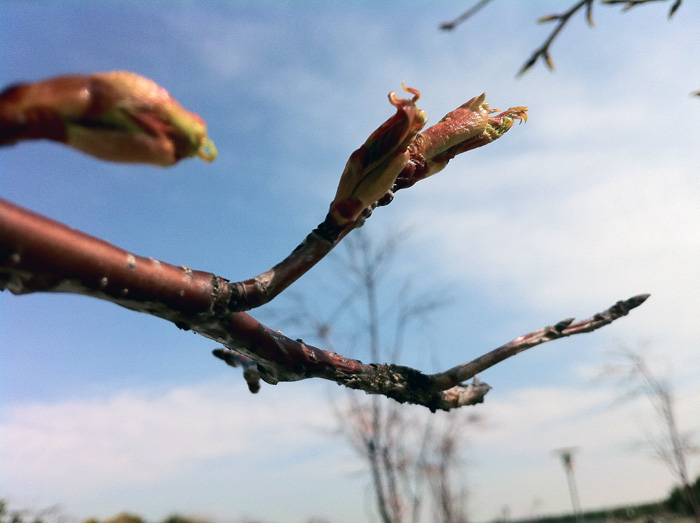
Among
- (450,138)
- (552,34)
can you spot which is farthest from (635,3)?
(450,138)

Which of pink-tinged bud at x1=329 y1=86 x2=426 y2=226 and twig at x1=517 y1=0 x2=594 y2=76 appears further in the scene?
twig at x1=517 y1=0 x2=594 y2=76

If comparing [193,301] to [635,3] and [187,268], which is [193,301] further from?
[635,3]

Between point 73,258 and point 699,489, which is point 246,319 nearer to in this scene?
point 73,258

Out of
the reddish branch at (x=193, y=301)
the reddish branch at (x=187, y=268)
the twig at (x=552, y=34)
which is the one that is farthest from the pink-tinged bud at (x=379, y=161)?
the twig at (x=552, y=34)

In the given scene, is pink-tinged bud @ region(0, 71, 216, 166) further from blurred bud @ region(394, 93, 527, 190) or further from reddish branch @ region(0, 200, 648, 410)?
blurred bud @ region(394, 93, 527, 190)

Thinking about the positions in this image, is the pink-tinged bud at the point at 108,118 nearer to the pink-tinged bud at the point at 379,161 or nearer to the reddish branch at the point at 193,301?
the reddish branch at the point at 193,301

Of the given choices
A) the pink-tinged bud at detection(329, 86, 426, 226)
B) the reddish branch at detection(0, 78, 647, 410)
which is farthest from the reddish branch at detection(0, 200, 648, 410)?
the pink-tinged bud at detection(329, 86, 426, 226)
